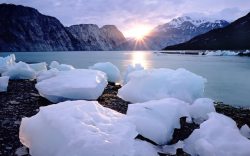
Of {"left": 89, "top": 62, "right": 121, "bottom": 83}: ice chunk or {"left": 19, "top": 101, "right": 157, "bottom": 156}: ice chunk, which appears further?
{"left": 89, "top": 62, "right": 121, "bottom": 83}: ice chunk

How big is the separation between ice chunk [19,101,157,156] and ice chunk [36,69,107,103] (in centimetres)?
221

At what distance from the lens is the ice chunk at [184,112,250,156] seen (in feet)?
17.2

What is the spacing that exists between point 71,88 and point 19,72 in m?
6.37

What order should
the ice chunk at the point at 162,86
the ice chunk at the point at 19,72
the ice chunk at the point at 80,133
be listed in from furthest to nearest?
1. the ice chunk at the point at 19,72
2. the ice chunk at the point at 162,86
3. the ice chunk at the point at 80,133

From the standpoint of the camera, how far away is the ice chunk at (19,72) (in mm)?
12555

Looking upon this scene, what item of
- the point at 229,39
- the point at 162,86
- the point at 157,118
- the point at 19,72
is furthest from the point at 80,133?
the point at 229,39

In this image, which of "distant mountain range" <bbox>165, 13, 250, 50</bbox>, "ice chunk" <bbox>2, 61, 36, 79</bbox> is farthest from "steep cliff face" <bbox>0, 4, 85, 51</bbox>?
"ice chunk" <bbox>2, 61, 36, 79</bbox>

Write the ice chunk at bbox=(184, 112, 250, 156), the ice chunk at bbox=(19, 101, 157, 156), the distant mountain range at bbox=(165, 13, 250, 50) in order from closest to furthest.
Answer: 1. the ice chunk at bbox=(19, 101, 157, 156)
2. the ice chunk at bbox=(184, 112, 250, 156)
3. the distant mountain range at bbox=(165, 13, 250, 50)

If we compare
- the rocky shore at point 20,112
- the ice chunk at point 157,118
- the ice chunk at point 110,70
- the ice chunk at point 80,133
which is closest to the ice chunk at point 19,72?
the rocky shore at point 20,112

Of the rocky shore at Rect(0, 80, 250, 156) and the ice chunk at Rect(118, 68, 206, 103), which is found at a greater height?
the ice chunk at Rect(118, 68, 206, 103)

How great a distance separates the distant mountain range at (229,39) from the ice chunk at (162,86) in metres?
113

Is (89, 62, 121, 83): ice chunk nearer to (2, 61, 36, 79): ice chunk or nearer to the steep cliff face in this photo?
(2, 61, 36, 79): ice chunk

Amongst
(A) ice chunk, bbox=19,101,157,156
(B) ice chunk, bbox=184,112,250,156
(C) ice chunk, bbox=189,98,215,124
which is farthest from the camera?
(C) ice chunk, bbox=189,98,215,124

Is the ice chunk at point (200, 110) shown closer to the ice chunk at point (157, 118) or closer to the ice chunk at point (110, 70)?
the ice chunk at point (157, 118)
